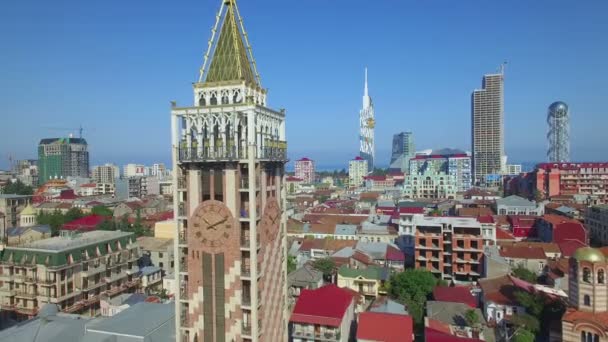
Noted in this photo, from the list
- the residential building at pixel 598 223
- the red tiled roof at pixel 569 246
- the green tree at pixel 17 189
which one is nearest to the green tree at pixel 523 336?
the red tiled roof at pixel 569 246

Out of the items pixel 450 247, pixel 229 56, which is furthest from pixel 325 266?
pixel 229 56

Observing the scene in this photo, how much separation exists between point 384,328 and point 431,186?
12124 cm

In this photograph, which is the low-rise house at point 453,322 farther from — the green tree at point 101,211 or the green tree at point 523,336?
the green tree at point 101,211

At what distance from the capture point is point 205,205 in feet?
60.4

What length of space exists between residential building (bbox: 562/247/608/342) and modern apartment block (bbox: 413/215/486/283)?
2036cm

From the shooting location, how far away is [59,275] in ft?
130

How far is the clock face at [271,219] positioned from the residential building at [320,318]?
1315 centimetres

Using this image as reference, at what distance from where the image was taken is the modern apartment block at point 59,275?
39.4 metres

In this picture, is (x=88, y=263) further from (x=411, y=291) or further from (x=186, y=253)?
(x=411, y=291)

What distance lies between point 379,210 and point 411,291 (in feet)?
189

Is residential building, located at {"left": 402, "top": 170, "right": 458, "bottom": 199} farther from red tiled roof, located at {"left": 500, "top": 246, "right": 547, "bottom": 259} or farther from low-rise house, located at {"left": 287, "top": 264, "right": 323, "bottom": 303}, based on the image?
low-rise house, located at {"left": 287, "top": 264, "right": 323, "bottom": 303}

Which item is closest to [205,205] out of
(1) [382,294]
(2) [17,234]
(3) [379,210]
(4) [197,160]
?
(4) [197,160]

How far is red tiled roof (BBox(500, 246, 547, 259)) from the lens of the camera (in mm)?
52000

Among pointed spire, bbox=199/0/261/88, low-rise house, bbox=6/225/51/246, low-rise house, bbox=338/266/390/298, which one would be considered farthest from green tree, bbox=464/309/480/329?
low-rise house, bbox=6/225/51/246
